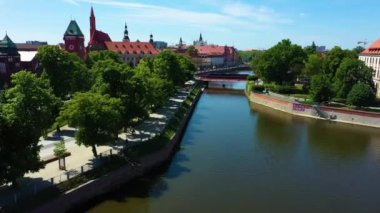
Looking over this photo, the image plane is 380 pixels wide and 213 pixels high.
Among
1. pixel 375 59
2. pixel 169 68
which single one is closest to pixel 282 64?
pixel 375 59

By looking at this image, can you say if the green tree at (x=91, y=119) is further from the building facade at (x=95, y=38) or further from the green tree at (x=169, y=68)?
the building facade at (x=95, y=38)

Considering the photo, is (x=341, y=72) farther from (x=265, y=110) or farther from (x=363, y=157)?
(x=363, y=157)

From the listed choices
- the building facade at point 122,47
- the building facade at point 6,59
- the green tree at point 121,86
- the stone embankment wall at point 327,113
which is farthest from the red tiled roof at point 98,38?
the green tree at point 121,86

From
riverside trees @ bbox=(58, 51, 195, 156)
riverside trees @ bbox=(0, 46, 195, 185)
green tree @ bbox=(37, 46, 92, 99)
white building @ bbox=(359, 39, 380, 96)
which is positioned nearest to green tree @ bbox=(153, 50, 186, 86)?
riverside trees @ bbox=(58, 51, 195, 156)

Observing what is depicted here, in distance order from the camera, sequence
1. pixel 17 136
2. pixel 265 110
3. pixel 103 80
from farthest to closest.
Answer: pixel 265 110, pixel 103 80, pixel 17 136

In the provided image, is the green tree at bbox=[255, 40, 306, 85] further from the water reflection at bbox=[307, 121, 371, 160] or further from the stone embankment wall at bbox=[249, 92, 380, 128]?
the water reflection at bbox=[307, 121, 371, 160]

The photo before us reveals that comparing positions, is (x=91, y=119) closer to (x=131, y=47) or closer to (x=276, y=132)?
(x=276, y=132)

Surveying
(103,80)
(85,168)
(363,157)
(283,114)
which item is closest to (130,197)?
(85,168)

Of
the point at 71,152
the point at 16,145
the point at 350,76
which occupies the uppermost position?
the point at 350,76
